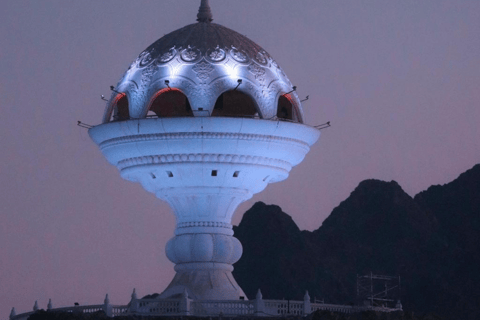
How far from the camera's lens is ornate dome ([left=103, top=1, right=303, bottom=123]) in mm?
64125

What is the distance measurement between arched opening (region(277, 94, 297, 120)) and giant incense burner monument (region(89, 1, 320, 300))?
4 cm

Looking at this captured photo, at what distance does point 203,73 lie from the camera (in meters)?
64.2

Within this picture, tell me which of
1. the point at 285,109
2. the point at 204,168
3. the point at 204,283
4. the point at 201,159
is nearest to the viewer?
the point at 201,159

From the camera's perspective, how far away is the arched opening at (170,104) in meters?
A: 68.9

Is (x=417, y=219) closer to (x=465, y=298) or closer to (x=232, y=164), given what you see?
(x=465, y=298)

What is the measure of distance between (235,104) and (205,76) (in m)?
4.04

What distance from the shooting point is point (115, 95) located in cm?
6638

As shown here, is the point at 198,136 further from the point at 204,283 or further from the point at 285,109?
the point at 204,283

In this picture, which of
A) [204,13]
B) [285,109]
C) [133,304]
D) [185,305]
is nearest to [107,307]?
[133,304]

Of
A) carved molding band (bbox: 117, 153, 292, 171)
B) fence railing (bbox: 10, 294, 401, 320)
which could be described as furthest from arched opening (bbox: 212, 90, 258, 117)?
fence railing (bbox: 10, 294, 401, 320)

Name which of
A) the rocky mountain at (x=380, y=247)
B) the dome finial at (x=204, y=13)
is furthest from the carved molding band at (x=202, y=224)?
the rocky mountain at (x=380, y=247)

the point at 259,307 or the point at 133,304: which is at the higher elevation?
the point at 133,304

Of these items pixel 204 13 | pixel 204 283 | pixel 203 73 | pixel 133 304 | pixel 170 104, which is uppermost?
pixel 204 13

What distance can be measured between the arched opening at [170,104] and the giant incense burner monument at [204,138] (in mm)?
2545
